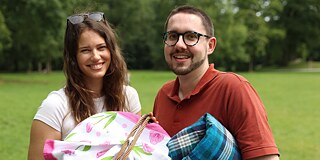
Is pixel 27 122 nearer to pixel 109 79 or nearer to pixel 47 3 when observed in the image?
pixel 109 79

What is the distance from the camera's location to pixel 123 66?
2.80 metres

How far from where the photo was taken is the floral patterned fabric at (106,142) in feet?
6.08

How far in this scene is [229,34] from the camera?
41031 millimetres

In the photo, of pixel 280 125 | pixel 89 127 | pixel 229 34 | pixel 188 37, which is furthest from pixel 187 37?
pixel 229 34

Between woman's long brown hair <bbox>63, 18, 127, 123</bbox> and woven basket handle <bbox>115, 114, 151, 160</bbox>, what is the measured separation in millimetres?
630

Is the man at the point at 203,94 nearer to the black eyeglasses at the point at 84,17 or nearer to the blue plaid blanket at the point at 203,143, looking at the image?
the blue plaid blanket at the point at 203,143

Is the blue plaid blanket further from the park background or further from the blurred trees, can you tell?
the blurred trees

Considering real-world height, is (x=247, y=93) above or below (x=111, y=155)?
above

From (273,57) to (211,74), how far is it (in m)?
57.5

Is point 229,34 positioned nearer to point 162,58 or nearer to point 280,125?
point 162,58

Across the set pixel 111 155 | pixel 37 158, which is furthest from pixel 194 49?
pixel 37 158

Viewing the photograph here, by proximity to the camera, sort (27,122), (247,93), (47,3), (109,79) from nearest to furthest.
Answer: (247,93), (109,79), (27,122), (47,3)

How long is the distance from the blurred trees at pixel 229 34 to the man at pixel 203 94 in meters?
30.8

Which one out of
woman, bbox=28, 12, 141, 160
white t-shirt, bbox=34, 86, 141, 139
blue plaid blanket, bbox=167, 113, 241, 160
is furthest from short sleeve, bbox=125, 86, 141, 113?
blue plaid blanket, bbox=167, 113, 241, 160
